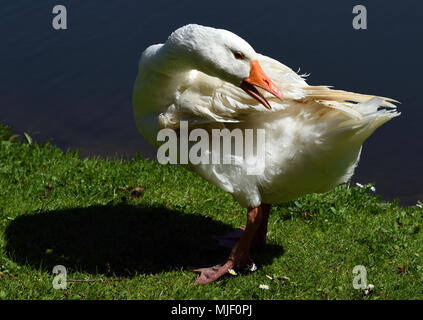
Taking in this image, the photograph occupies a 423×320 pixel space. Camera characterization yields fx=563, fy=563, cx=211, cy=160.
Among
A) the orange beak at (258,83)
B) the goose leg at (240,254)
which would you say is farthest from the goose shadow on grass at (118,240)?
the orange beak at (258,83)

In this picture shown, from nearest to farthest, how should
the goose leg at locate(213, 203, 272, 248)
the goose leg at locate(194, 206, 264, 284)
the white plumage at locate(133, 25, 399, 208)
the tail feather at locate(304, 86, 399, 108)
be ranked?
the white plumage at locate(133, 25, 399, 208), the tail feather at locate(304, 86, 399, 108), the goose leg at locate(194, 206, 264, 284), the goose leg at locate(213, 203, 272, 248)

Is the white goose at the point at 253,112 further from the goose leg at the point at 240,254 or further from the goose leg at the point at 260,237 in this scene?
Answer: the goose leg at the point at 260,237

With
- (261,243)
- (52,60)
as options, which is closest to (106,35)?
(52,60)

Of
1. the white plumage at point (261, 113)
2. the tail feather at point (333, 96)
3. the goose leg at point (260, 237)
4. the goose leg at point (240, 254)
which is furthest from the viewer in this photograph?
the goose leg at point (260, 237)

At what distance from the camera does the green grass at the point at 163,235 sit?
3.95 meters

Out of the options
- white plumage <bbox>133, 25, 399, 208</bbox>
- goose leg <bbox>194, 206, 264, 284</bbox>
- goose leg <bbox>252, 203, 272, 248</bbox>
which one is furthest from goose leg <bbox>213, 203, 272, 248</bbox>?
white plumage <bbox>133, 25, 399, 208</bbox>

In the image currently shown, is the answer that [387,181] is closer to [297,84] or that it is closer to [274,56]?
[274,56]

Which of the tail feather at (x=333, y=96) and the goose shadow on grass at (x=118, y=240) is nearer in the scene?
the tail feather at (x=333, y=96)

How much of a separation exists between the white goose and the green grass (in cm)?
36

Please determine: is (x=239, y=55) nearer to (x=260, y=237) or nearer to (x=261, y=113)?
(x=261, y=113)

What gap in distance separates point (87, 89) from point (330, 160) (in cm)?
531

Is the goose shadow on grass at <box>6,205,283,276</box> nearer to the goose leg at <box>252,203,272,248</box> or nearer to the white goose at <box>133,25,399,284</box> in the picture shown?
the goose leg at <box>252,203,272,248</box>

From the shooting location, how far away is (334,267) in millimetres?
4301

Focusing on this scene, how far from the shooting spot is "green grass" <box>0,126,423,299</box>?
156 inches
